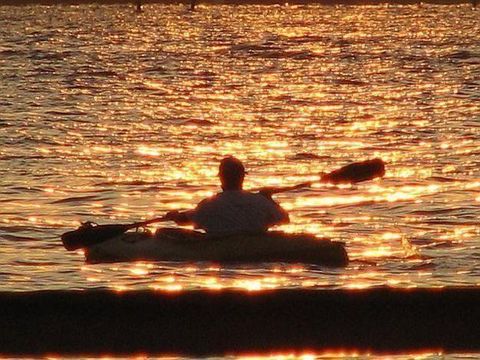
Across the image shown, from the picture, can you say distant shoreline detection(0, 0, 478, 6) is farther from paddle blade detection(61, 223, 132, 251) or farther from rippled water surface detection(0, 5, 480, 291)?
paddle blade detection(61, 223, 132, 251)

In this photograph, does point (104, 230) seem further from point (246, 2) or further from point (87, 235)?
point (246, 2)

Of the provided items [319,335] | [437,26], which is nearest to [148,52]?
[437,26]

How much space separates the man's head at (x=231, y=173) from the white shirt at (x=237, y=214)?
0.18ft

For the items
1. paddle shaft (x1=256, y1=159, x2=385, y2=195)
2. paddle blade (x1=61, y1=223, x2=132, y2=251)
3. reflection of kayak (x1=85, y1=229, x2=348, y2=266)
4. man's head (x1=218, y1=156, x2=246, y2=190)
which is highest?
man's head (x1=218, y1=156, x2=246, y2=190)

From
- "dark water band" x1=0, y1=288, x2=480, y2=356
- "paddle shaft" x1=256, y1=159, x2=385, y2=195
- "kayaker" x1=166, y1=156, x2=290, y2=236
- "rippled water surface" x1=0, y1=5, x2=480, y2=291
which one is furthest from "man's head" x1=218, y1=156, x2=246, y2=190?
"dark water band" x1=0, y1=288, x2=480, y2=356

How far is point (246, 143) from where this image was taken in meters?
27.9

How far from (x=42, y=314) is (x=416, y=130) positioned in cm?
2789

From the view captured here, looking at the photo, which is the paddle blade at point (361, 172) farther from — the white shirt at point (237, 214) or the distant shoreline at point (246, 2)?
the distant shoreline at point (246, 2)

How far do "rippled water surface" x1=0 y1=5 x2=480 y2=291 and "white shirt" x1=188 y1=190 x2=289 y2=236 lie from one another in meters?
0.42

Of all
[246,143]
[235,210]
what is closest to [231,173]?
[235,210]

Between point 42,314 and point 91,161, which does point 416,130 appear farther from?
point 42,314

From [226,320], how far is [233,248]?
35.3 feet

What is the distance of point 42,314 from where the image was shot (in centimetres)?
271

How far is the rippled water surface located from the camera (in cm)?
1441
